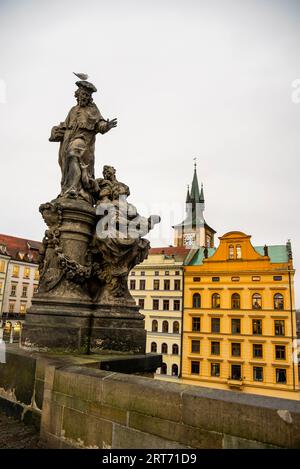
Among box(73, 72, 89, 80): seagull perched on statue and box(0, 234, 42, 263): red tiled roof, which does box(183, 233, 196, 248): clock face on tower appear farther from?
box(73, 72, 89, 80): seagull perched on statue

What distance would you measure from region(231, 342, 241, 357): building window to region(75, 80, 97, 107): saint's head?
27589 mm

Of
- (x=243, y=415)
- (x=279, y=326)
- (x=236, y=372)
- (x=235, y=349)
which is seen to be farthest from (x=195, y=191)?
(x=243, y=415)

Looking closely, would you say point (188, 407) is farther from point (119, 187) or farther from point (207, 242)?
point (207, 242)

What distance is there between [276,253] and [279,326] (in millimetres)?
6747

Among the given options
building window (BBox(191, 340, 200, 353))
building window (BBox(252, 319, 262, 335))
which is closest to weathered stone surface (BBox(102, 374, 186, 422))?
building window (BBox(252, 319, 262, 335))

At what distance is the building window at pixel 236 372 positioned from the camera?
28.2 m

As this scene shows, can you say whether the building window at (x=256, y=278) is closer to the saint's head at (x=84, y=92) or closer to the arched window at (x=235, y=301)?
the arched window at (x=235, y=301)

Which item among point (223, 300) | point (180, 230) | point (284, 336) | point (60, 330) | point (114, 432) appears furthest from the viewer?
point (180, 230)

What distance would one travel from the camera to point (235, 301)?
1180 inches

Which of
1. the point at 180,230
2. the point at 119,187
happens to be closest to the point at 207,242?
the point at 180,230

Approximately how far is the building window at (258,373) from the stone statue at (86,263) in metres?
26.6

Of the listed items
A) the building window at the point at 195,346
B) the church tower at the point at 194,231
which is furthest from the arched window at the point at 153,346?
the church tower at the point at 194,231

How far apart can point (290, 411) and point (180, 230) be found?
58.0m

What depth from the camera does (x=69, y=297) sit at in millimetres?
4711
